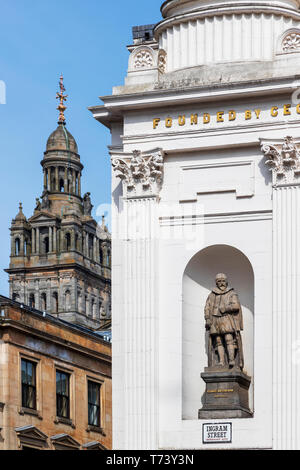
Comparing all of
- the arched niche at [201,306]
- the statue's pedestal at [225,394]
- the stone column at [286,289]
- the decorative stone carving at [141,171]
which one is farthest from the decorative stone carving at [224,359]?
the decorative stone carving at [141,171]

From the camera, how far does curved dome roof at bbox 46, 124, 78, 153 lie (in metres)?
175

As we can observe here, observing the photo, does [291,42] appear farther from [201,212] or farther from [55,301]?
[55,301]

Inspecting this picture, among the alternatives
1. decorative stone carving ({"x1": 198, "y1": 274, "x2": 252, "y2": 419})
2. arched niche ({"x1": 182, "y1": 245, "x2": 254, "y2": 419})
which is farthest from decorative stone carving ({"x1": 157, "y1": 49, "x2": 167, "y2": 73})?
decorative stone carving ({"x1": 198, "y1": 274, "x2": 252, "y2": 419})

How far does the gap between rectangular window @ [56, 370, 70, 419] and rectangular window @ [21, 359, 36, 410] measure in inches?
93.3

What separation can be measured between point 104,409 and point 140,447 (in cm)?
3993

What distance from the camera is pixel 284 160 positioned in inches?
1598

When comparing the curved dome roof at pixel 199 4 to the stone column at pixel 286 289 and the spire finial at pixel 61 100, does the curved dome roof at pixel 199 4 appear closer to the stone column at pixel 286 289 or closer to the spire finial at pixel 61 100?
the stone column at pixel 286 289

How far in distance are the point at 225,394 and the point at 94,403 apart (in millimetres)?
39430

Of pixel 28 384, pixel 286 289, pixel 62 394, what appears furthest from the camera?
pixel 62 394

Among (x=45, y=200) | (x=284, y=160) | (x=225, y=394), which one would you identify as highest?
(x=45, y=200)

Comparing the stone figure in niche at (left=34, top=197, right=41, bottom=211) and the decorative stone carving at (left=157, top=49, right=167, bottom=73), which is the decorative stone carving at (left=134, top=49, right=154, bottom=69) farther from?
the stone figure in niche at (left=34, top=197, right=41, bottom=211)

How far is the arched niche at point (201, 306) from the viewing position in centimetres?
4150

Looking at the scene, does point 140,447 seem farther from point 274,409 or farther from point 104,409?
point 104,409

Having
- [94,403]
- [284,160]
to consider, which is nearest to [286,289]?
[284,160]
